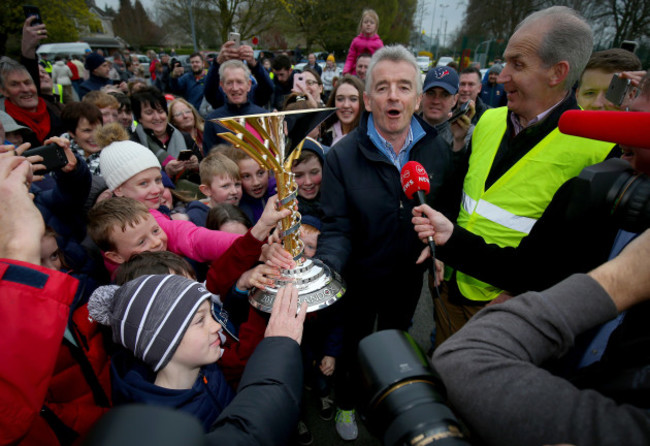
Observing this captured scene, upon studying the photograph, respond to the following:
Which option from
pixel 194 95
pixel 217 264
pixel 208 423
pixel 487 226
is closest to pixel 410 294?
pixel 487 226

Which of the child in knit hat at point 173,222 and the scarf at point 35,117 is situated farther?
the scarf at point 35,117

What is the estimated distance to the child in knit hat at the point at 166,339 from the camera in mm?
1219

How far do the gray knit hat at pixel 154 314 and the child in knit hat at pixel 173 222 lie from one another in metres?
0.40

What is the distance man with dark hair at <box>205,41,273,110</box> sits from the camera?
12.8ft

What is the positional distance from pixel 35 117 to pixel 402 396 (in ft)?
17.2

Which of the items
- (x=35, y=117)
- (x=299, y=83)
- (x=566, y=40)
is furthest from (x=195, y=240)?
(x=299, y=83)

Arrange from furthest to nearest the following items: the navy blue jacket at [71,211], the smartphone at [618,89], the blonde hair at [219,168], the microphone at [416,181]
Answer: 1. the blonde hair at [219,168]
2. the navy blue jacket at [71,211]
3. the smartphone at [618,89]
4. the microphone at [416,181]

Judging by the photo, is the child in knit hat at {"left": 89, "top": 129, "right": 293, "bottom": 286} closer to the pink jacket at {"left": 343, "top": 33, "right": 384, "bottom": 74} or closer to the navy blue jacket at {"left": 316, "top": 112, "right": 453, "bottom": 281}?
the navy blue jacket at {"left": 316, "top": 112, "right": 453, "bottom": 281}

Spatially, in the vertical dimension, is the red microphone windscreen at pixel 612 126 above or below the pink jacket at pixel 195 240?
above

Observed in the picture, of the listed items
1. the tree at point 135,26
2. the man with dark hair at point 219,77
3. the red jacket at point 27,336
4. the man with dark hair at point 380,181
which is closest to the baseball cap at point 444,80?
the man with dark hair at point 380,181

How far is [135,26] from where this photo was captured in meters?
60.9

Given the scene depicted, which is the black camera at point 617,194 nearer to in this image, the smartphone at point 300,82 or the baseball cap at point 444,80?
the baseball cap at point 444,80

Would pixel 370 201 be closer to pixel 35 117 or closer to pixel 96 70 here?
pixel 35 117

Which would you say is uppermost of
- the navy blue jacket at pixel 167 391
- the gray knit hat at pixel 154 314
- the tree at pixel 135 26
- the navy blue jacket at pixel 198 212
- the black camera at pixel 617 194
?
the tree at pixel 135 26
